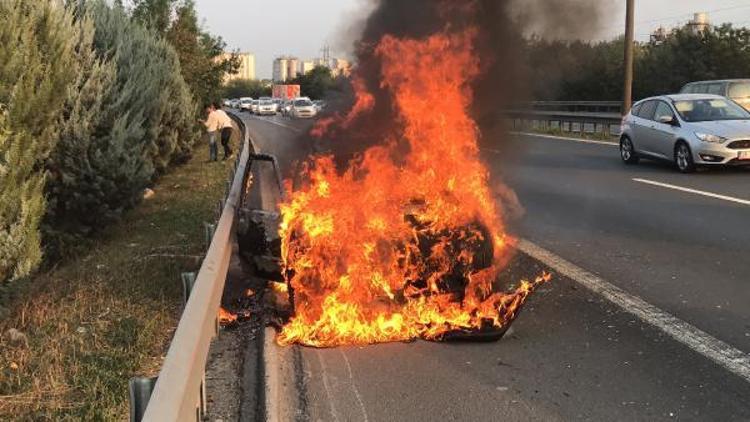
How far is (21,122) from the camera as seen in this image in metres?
5.96

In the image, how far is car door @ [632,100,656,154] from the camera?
49.8 feet

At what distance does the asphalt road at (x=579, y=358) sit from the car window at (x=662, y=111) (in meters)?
7.08

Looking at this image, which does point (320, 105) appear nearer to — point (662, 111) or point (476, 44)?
point (476, 44)

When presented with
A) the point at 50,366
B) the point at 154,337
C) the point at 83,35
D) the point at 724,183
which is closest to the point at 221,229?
the point at 154,337

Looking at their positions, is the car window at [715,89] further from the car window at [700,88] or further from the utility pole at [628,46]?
the utility pole at [628,46]

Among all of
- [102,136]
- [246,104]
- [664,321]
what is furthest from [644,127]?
[246,104]

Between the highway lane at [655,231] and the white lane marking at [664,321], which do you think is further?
the highway lane at [655,231]

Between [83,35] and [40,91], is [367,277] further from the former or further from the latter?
[83,35]

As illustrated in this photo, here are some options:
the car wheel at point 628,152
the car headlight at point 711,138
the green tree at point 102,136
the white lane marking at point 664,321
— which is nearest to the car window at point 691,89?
the car wheel at point 628,152

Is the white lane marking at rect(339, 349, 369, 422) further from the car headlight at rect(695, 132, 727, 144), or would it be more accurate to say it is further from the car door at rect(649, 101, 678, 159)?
the car door at rect(649, 101, 678, 159)

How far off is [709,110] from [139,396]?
14427 mm

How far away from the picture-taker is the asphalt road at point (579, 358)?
381 centimetres

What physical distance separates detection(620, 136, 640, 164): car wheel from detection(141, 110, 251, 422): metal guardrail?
12716mm

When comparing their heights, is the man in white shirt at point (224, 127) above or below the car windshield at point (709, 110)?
below
